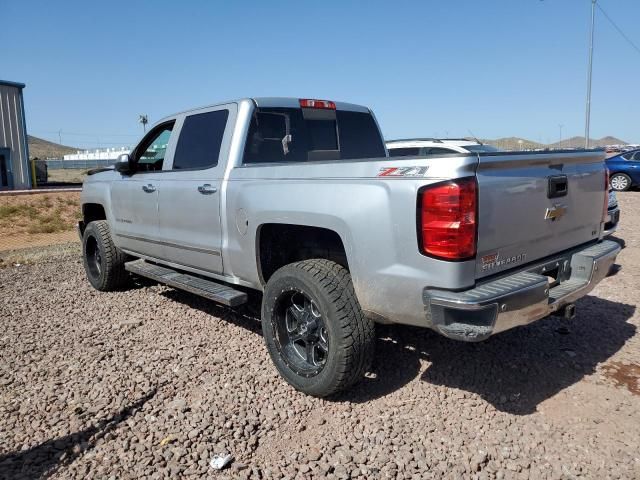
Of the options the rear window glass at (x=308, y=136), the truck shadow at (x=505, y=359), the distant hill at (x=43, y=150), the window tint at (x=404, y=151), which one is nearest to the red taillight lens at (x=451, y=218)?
the truck shadow at (x=505, y=359)

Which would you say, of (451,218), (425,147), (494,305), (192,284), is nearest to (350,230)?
(451,218)

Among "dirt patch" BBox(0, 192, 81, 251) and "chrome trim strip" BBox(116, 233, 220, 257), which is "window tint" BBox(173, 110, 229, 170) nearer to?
"chrome trim strip" BBox(116, 233, 220, 257)

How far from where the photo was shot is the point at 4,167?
26.7 meters

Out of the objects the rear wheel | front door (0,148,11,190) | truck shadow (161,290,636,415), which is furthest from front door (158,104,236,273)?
front door (0,148,11,190)

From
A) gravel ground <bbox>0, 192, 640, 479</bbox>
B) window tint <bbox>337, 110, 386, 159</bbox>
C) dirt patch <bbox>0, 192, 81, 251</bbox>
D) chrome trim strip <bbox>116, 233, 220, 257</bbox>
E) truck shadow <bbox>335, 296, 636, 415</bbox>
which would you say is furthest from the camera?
dirt patch <bbox>0, 192, 81, 251</bbox>

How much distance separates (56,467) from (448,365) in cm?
269

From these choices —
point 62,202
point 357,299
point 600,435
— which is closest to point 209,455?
point 357,299

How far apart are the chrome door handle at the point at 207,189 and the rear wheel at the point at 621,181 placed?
17726 mm

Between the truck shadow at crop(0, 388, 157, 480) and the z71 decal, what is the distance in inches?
88.7

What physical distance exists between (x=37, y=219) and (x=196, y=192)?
15.2 metres

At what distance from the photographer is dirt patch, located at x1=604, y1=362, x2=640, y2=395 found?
3531 millimetres

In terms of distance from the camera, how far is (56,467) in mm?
2779

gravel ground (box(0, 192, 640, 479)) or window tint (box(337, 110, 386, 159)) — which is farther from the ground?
window tint (box(337, 110, 386, 159))

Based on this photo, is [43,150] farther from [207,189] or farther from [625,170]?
[207,189]
